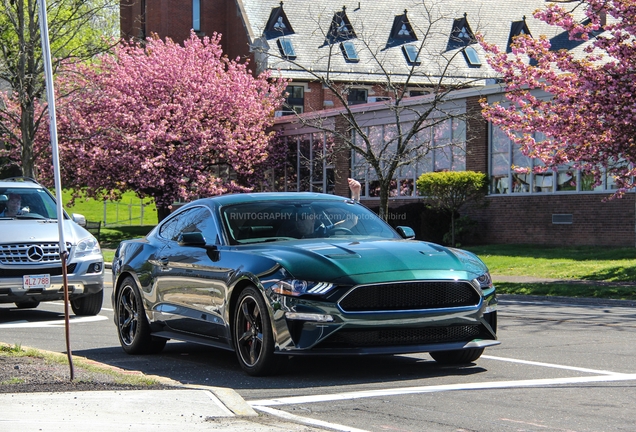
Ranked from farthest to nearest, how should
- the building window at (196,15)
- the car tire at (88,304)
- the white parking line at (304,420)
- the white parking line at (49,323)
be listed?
the building window at (196,15) < the car tire at (88,304) < the white parking line at (49,323) < the white parking line at (304,420)

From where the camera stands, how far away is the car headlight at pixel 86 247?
1451cm

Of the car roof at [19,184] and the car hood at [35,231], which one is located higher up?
the car roof at [19,184]

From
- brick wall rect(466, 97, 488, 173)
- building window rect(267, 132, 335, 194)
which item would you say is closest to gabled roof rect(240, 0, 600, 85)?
building window rect(267, 132, 335, 194)

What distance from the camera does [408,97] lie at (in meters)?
37.2

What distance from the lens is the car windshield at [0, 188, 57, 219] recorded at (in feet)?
49.4

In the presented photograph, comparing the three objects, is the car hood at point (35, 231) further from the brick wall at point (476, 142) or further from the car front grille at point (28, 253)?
the brick wall at point (476, 142)

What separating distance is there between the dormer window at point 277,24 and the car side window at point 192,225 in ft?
170

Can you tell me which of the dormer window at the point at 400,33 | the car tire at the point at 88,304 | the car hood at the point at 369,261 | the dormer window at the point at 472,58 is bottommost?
the car tire at the point at 88,304

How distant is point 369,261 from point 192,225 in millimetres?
2467

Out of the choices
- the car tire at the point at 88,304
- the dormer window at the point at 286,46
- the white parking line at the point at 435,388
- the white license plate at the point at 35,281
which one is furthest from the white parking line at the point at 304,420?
the dormer window at the point at 286,46

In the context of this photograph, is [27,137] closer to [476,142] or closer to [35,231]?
[476,142]

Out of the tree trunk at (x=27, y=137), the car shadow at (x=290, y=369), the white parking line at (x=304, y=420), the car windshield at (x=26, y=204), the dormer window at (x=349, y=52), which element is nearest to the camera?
the white parking line at (x=304, y=420)

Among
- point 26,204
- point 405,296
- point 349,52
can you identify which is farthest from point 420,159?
point 405,296

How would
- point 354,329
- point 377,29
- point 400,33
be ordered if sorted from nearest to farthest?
point 354,329 < point 377,29 < point 400,33
